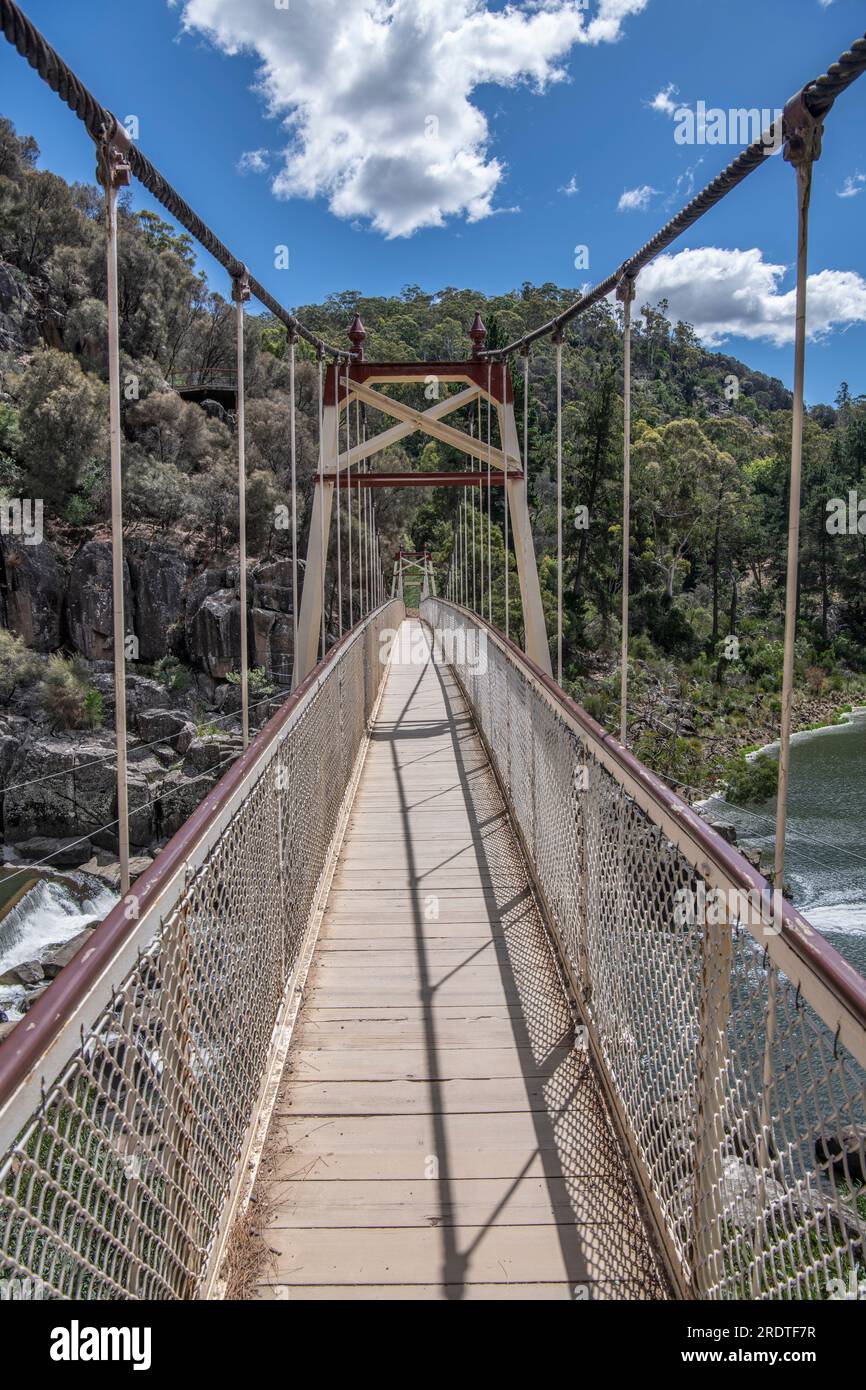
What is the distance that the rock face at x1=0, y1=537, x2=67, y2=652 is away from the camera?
19172mm

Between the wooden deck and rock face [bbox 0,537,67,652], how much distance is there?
17.5 metres

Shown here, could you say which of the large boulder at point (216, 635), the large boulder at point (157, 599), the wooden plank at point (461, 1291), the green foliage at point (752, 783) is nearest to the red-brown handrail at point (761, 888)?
the wooden plank at point (461, 1291)

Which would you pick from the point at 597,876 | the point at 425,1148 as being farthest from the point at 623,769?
the point at 425,1148

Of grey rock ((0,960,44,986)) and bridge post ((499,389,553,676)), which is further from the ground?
bridge post ((499,389,553,676))

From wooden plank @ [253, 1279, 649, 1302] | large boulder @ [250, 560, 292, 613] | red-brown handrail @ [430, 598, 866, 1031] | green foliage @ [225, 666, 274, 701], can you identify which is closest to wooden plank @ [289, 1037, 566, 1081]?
wooden plank @ [253, 1279, 649, 1302]

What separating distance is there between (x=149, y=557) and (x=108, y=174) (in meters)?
19.1

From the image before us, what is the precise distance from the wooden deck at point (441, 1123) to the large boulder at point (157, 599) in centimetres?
1678

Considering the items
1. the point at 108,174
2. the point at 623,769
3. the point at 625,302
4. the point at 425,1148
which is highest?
the point at 625,302

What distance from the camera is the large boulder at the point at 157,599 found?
19547 mm

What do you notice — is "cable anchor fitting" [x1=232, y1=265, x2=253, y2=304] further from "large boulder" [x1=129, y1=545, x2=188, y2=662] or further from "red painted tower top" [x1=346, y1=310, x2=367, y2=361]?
"large boulder" [x1=129, y1=545, x2=188, y2=662]

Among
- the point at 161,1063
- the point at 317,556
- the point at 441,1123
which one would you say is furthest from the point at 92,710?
the point at 161,1063

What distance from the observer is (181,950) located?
156 centimetres
